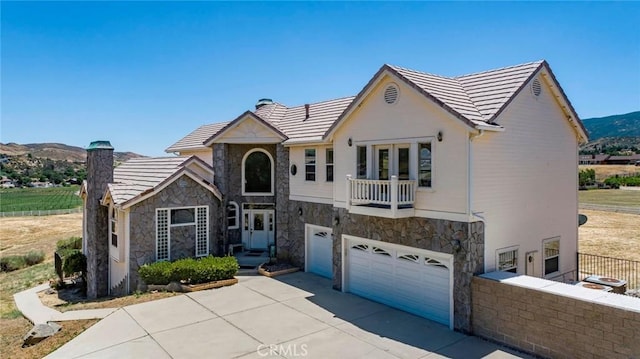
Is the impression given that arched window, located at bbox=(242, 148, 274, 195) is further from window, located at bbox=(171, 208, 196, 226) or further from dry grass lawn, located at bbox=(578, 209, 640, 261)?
dry grass lawn, located at bbox=(578, 209, 640, 261)

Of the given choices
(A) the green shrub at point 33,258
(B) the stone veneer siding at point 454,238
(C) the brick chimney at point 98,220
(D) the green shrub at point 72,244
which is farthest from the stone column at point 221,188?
(A) the green shrub at point 33,258

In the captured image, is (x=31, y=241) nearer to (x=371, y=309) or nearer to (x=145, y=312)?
(x=145, y=312)

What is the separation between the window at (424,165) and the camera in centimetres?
1166

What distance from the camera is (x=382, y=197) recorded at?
12.1 metres

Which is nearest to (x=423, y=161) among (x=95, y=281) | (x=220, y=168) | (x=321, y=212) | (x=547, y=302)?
(x=547, y=302)

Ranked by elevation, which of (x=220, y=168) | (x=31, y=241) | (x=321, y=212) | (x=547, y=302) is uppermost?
(x=220, y=168)

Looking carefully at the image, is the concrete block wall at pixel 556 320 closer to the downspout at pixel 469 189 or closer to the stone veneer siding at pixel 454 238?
the stone veneer siding at pixel 454 238

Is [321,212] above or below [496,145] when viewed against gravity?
below

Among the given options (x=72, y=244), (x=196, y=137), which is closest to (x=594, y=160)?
(x=196, y=137)

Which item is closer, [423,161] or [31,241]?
[423,161]

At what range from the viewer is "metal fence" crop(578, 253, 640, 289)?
16.5m

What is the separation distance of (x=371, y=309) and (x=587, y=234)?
79.2 feet

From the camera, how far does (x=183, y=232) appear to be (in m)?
16.8

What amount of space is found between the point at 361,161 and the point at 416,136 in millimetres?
2466
